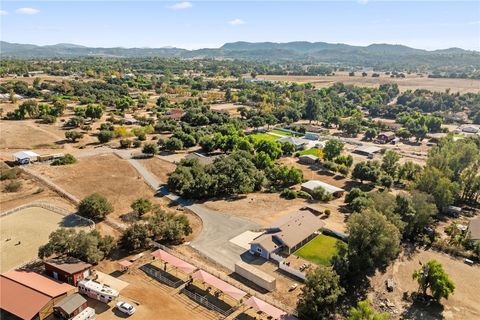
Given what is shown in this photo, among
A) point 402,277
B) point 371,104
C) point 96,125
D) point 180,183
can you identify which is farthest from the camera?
point 371,104

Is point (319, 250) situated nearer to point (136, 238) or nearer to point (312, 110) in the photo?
point (136, 238)

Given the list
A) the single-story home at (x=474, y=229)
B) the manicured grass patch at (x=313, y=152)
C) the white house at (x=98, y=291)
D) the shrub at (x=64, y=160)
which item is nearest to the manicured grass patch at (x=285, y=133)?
the manicured grass patch at (x=313, y=152)

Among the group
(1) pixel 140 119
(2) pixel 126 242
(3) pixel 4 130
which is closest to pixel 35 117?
(3) pixel 4 130

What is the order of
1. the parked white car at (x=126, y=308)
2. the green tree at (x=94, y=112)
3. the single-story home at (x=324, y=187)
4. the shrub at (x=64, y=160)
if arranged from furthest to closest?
the green tree at (x=94, y=112)
the shrub at (x=64, y=160)
the single-story home at (x=324, y=187)
the parked white car at (x=126, y=308)

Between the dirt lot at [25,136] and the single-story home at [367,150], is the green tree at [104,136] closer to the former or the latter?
the dirt lot at [25,136]

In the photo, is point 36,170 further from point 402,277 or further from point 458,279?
point 458,279

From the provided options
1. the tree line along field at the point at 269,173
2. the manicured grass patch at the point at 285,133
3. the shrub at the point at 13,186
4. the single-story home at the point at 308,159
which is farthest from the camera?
the manicured grass patch at the point at 285,133
